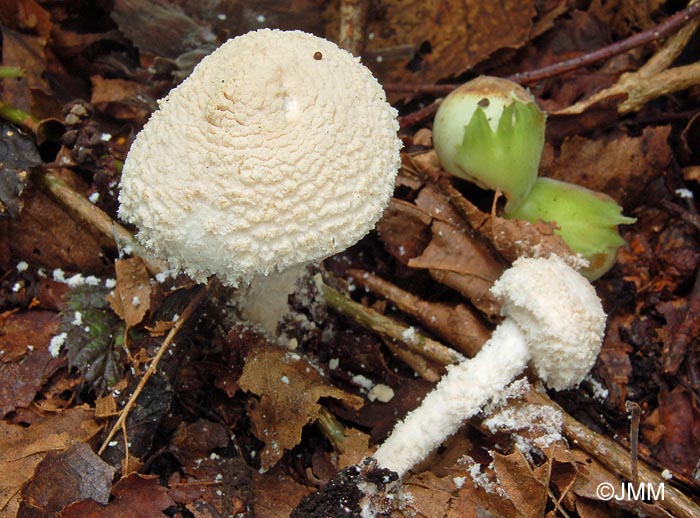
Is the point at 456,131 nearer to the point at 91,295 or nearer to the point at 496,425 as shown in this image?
the point at 496,425

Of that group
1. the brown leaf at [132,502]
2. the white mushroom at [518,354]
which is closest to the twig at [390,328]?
the white mushroom at [518,354]

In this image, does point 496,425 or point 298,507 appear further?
point 496,425

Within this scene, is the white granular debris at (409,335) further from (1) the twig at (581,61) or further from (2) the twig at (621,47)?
(2) the twig at (621,47)

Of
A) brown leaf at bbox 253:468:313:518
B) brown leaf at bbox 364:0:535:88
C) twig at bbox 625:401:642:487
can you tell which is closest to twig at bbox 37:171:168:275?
brown leaf at bbox 253:468:313:518

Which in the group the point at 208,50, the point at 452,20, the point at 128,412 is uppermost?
the point at 452,20

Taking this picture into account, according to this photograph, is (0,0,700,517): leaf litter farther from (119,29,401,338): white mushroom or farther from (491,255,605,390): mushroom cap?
(119,29,401,338): white mushroom

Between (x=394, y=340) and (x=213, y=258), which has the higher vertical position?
(x=213, y=258)

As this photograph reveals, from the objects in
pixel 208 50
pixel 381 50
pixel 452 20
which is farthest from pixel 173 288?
pixel 452 20
